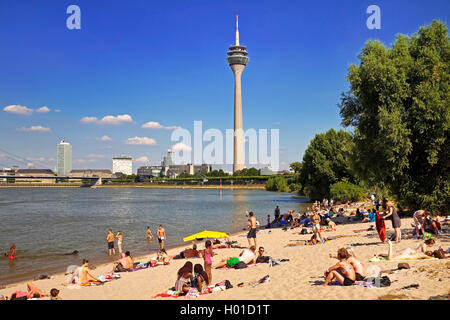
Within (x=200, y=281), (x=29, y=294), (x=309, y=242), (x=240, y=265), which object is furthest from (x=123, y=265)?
(x=309, y=242)

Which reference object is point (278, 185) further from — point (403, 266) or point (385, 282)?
point (385, 282)

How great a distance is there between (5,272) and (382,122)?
66.5 feet

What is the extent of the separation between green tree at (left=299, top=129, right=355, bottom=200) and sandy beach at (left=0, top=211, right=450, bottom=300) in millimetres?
41021

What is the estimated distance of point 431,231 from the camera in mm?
15539

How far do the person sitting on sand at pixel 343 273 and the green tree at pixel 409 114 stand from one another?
11.1 metres

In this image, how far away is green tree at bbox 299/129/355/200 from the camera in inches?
2342

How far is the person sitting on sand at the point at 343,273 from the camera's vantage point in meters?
9.86

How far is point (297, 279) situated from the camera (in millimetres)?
11445

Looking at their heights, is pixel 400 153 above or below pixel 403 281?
above

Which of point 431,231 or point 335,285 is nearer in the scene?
point 335,285

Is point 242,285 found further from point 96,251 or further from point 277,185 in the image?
point 277,185

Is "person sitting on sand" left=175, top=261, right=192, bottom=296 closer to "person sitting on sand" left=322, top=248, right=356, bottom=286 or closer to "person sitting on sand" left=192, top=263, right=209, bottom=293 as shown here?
"person sitting on sand" left=192, top=263, right=209, bottom=293
